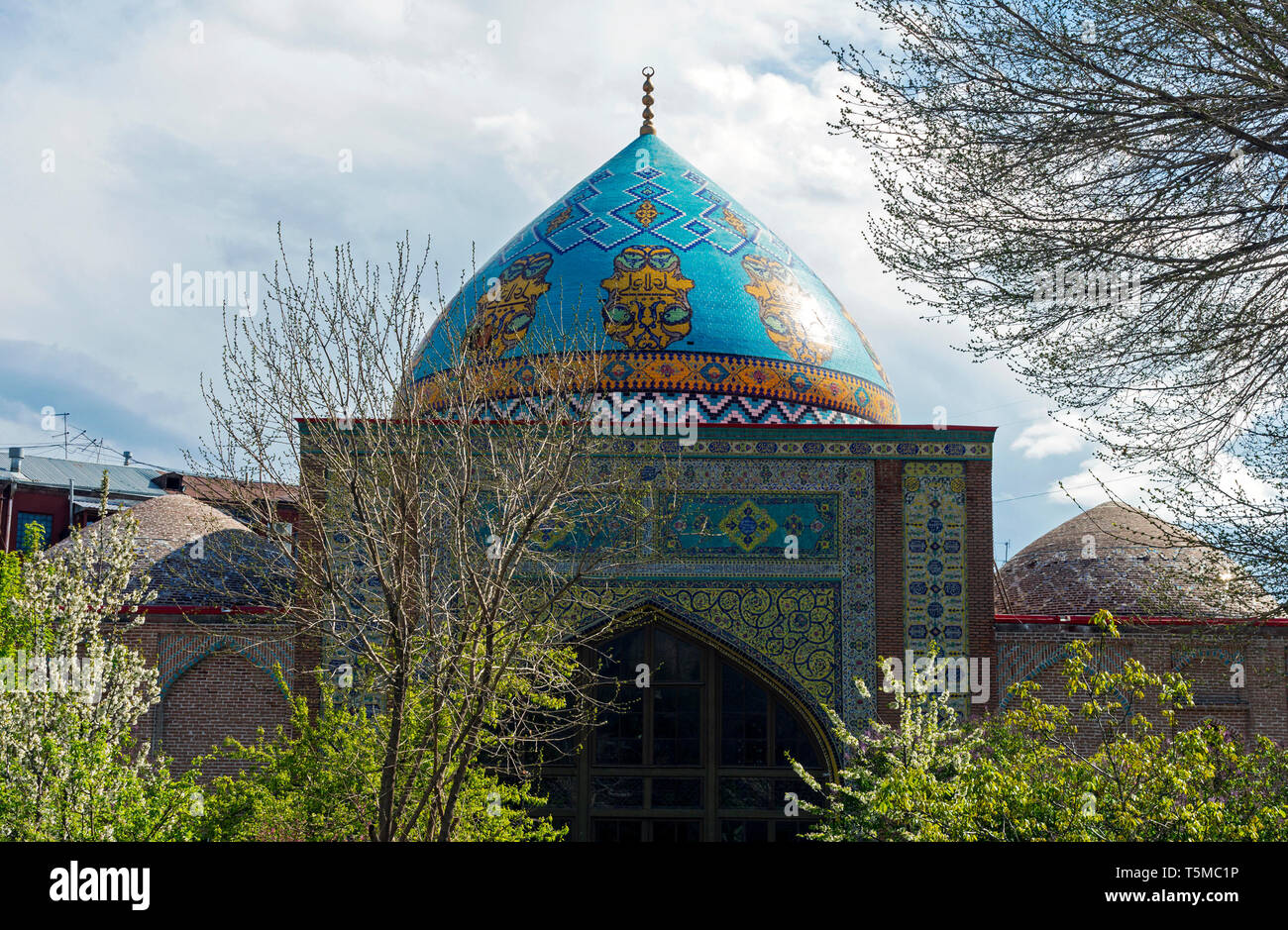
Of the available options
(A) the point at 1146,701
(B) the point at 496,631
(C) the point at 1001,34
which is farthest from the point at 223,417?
(A) the point at 1146,701

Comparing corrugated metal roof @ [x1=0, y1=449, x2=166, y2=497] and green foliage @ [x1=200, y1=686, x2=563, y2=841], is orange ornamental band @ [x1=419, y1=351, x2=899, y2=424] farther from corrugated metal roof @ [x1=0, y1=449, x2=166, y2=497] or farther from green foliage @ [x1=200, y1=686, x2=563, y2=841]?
corrugated metal roof @ [x1=0, y1=449, x2=166, y2=497]

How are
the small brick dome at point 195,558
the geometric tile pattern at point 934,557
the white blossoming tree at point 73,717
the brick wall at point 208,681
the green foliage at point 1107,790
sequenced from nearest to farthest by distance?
1. the green foliage at point 1107,790
2. the white blossoming tree at point 73,717
3. the geometric tile pattern at point 934,557
4. the brick wall at point 208,681
5. the small brick dome at point 195,558

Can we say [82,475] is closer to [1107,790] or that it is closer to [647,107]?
[647,107]

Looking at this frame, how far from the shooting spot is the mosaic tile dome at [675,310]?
12914 mm

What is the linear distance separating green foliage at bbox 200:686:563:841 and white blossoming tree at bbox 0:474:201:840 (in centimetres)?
55

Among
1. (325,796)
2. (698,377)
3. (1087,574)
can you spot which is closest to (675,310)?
(698,377)

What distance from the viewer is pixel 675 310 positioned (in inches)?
525

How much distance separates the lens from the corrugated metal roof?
2923 centimetres

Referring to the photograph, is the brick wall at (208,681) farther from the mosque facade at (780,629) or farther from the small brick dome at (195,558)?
the small brick dome at (195,558)

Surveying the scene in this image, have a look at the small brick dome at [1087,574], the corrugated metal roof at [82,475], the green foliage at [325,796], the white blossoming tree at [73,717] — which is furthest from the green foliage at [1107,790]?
the corrugated metal roof at [82,475]

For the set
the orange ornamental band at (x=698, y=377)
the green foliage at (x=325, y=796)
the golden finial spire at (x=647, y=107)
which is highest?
the golden finial spire at (x=647, y=107)

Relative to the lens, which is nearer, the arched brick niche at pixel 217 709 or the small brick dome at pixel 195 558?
the arched brick niche at pixel 217 709

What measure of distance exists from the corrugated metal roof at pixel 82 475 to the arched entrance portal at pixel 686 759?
2120 centimetres
